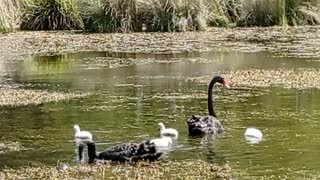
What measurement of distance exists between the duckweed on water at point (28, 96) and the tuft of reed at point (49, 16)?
1379cm

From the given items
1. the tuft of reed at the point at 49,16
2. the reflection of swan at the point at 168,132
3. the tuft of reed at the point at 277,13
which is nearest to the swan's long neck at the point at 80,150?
the reflection of swan at the point at 168,132

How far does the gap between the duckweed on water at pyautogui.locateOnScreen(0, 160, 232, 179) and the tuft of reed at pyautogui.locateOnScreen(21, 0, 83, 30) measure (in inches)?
791

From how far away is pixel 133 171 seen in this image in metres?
8.37

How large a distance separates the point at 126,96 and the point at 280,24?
15248 mm

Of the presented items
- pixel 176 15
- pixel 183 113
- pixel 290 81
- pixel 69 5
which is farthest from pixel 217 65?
pixel 69 5

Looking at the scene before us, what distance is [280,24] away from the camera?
28.2 m

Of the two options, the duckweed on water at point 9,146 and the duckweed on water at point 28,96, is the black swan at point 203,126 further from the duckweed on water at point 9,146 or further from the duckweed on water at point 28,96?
the duckweed on water at point 28,96

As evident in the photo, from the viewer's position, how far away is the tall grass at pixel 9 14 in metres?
27.0

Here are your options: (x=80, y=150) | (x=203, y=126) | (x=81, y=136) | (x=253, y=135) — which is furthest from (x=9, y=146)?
(x=253, y=135)

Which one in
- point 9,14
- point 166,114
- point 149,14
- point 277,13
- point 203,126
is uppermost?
point 9,14

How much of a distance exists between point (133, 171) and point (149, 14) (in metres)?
19.2

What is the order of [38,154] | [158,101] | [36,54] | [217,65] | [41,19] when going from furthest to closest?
[41,19] → [36,54] → [217,65] → [158,101] → [38,154]

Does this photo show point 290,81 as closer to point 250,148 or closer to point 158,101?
point 158,101

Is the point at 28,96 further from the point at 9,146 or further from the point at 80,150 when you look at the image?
the point at 80,150
